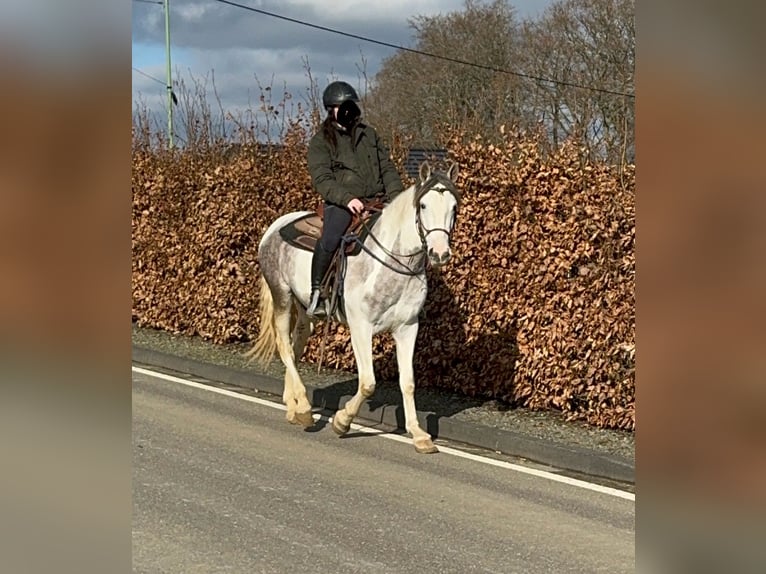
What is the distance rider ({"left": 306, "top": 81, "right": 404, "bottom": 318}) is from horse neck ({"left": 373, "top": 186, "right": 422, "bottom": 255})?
1.06 ft

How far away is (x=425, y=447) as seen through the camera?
27.4 ft

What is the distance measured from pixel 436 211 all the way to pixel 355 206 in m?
1.16

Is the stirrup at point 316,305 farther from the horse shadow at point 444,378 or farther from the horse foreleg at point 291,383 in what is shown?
the horse shadow at point 444,378

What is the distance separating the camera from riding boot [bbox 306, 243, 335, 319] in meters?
8.89
